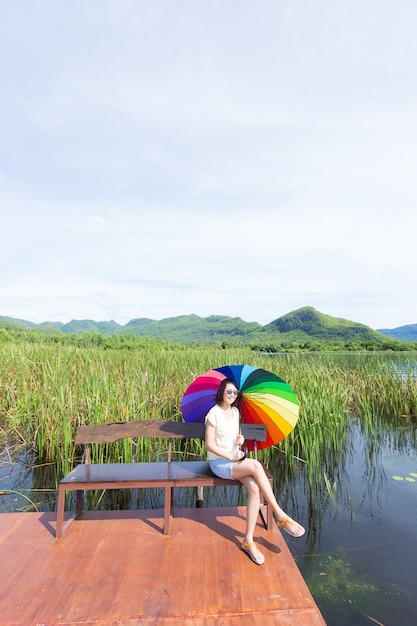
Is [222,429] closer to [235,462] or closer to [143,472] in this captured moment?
[235,462]

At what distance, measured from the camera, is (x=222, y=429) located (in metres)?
3.20

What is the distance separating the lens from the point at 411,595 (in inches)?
119

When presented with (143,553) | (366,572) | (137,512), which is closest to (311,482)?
(366,572)

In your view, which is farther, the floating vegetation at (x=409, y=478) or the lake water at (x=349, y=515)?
the floating vegetation at (x=409, y=478)

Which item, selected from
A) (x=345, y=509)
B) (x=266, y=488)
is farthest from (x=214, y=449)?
(x=345, y=509)

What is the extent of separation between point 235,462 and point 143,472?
32.0 inches

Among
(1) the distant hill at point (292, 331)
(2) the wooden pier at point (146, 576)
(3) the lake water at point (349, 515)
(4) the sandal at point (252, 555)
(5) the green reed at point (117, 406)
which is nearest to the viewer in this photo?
(2) the wooden pier at point (146, 576)

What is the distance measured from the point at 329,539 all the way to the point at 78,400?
4123 millimetres

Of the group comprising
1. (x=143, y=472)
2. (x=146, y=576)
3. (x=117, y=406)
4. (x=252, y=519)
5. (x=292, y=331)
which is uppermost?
(x=292, y=331)

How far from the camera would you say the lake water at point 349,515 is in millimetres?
2975

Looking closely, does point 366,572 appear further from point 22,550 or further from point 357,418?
point 357,418

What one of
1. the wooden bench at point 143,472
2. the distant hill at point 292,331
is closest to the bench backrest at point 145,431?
the wooden bench at point 143,472

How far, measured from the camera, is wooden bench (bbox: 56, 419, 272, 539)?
300 centimetres

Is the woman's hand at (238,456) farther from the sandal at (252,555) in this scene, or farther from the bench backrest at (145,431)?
the sandal at (252,555)
